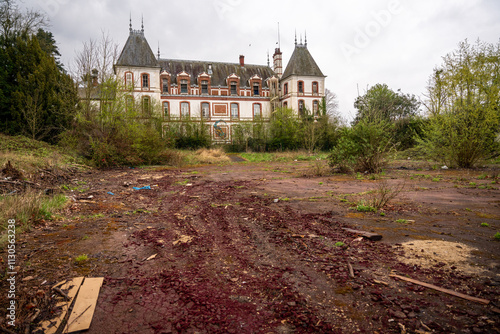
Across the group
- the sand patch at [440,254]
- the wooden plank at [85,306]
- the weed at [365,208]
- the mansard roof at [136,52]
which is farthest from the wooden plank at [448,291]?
the mansard roof at [136,52]

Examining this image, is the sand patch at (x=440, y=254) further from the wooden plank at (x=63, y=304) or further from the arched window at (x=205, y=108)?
the arched window at (x=205, y=108)

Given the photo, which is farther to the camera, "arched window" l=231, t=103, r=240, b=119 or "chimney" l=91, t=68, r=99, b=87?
"arched window" l=231, t=103, r=240, b=119

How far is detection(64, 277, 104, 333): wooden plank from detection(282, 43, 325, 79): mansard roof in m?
44.1

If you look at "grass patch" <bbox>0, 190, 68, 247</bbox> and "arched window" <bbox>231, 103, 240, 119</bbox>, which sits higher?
"arched window" <bbox>231, 103, 240, 119</bbox>

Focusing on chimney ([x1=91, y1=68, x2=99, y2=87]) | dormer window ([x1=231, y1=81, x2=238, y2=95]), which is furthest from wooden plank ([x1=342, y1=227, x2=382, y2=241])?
dormer window ([x1=231, y1=81, x2=238, y2=95])

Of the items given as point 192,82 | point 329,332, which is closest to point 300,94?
point 192,82

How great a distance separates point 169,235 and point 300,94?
1653 inches

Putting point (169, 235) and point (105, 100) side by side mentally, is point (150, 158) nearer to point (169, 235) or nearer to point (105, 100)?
point (105, 100)

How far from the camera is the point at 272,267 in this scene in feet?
11.4

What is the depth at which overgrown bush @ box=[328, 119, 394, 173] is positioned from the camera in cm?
1205

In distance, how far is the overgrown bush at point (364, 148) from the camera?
12055mm

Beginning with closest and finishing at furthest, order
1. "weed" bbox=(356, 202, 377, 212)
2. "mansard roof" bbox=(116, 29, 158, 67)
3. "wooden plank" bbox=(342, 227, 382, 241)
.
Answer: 1. "wooden plank" bbox=(342, 227, 382, 241)
2. "weed" bbox=(356, 202, 377, 212)
3. "mansard roof" bbox=(116, 29, 158, 67)

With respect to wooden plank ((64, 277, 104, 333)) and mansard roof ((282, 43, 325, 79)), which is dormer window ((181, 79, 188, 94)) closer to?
mansard roof ((282, 43, 325, 79))

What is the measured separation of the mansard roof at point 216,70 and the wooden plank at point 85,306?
146ft
